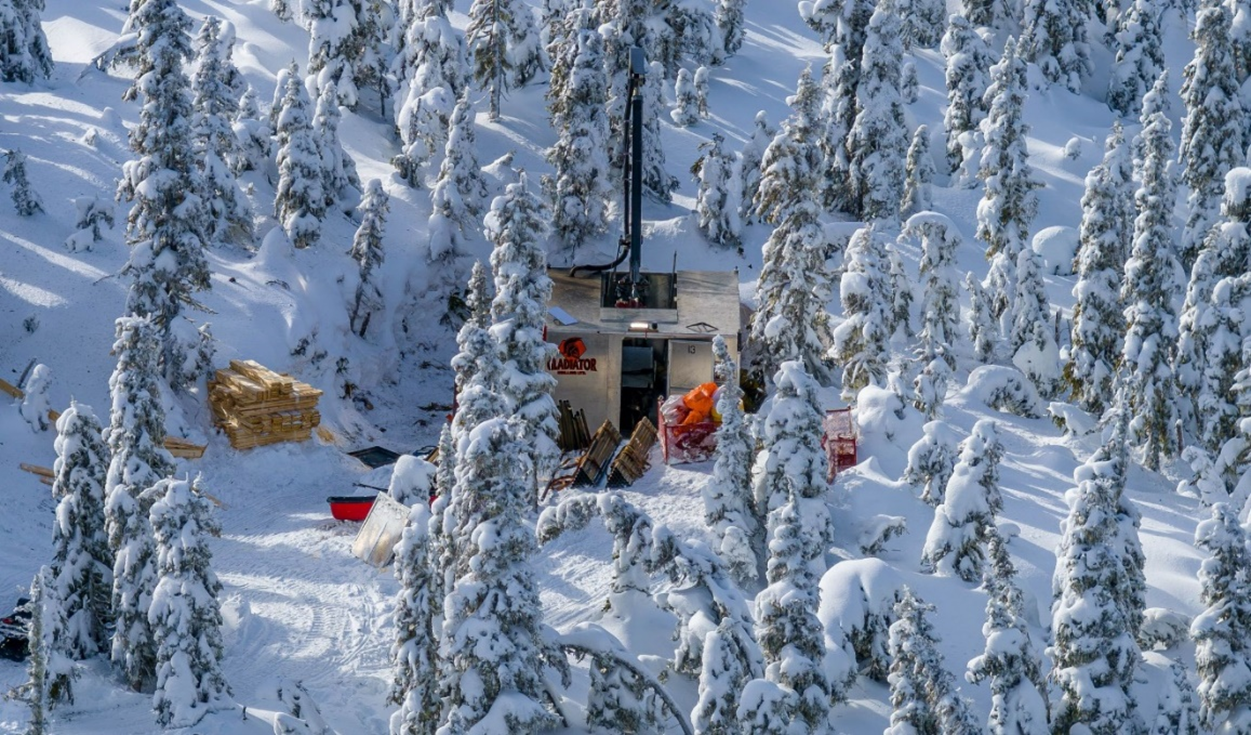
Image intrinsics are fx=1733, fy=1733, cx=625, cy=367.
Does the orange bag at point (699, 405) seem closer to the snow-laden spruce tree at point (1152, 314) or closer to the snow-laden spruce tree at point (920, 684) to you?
the snow-laden spruce tree at point (1152, 314)

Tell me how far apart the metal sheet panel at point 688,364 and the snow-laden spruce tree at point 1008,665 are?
15.8 metres

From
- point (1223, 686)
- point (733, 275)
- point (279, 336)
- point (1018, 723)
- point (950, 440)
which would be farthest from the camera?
point (733, 275)

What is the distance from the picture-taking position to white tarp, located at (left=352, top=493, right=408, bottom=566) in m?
33.3

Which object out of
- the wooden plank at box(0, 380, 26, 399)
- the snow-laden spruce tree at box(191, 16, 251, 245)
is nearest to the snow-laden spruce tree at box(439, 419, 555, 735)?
the wooden plank at box(0, 380, 26, 399)

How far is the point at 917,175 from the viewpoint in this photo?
2083 inches

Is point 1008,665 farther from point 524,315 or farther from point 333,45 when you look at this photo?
point 333,45

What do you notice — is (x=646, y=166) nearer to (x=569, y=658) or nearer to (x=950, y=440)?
(x=950, y=440)

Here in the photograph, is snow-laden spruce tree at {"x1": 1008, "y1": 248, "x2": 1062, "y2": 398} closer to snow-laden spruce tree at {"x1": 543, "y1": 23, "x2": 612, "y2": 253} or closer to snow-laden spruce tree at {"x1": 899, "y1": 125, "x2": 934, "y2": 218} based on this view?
snow-laden spruce tree at {"x1": 899, "y1": 125, "x2": 934, "y2": 218}

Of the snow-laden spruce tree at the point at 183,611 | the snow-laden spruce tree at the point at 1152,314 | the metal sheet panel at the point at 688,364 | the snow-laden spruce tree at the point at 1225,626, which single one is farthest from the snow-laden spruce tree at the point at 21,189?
the snow-laden spruce tree at the point at 1225,626

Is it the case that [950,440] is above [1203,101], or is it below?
below

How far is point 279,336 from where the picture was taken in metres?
42.9

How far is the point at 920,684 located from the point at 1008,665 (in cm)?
218

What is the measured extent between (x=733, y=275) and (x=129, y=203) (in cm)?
1628

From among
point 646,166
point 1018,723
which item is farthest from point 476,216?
point 1018,723
